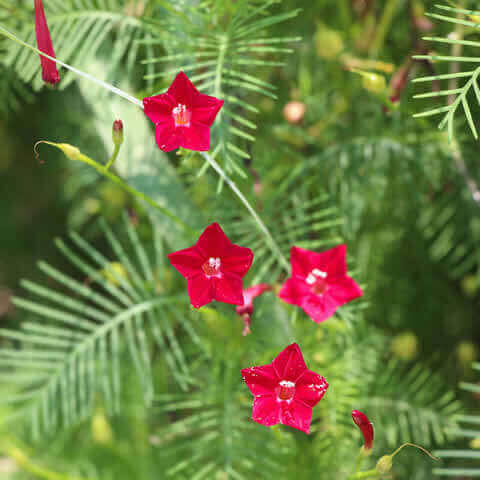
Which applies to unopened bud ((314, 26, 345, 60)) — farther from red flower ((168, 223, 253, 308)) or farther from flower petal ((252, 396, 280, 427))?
flower petal ((252, 396, 280, 427))

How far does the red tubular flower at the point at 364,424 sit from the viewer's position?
453 millimetres

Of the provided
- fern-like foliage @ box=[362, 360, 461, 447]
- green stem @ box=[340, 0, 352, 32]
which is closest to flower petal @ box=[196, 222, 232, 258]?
fern-like foliage @ box=[362, 360, 461, 447]

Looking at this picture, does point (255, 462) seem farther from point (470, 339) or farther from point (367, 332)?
point (470, 339)

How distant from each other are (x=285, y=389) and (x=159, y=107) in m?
0.30

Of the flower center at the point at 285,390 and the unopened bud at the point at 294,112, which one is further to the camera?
the unopened bud at the point at 294,112

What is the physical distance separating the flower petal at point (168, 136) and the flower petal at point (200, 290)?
0.13m

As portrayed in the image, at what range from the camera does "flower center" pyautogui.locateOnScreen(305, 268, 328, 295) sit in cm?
56

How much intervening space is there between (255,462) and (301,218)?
34 cm

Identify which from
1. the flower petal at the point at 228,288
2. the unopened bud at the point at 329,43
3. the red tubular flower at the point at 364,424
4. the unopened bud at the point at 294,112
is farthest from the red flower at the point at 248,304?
the unopened bud at the point at 329,43

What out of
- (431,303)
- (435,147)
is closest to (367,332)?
(431,303)

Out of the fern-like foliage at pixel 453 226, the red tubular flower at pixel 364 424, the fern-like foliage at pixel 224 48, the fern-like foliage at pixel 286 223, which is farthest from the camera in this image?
the fern-like foliage at pixel 453 226

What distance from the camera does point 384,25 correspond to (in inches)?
31.3

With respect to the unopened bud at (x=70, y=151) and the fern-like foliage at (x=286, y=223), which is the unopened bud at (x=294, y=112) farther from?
the unopened bud at (x=70, y=151)

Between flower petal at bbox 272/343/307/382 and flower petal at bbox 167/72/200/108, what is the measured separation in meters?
0.26
